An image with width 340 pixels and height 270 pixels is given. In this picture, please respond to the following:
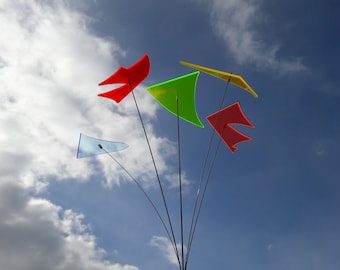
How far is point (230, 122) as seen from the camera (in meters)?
11.7

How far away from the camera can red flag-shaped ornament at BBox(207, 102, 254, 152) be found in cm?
1137

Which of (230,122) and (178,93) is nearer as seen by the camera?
(178,93)

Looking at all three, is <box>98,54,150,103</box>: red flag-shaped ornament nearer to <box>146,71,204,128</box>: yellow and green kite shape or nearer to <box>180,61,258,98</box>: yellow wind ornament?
<box>146,71,204,128</box>: yellow and green kite shape

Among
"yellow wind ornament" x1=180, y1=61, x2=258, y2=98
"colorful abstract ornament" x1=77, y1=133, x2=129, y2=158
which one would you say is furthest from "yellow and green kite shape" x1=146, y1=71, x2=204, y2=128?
"colorful abstract ornament" x1=77, y1=133, x2=129, y2=158

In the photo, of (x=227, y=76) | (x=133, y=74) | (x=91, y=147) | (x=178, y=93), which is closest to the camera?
(x=227, y=76)

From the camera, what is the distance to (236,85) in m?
9.59

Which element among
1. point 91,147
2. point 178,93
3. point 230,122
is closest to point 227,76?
point 178,93

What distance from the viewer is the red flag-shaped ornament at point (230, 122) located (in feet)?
37.3

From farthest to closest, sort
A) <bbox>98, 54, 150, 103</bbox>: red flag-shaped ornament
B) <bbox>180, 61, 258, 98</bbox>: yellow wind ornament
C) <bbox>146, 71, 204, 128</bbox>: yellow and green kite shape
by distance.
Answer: <bbox>146, 71, 204, 128</bbox>: yellow and green kite shape
<bbox>98, 54, 150, 103</bbox>: red flag-shaped ornament
<bbox>180, 61, 258, 98</bbox>: yellow wind ornament

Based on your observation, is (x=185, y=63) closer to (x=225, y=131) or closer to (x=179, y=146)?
(x=179, y=146)

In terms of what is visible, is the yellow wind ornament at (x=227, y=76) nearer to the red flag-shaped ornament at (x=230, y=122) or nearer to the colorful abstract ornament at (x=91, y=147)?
the red flag-shaped ornament at (x=230, y=122)

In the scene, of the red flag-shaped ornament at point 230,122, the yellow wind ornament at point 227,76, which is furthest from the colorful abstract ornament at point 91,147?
the yellow wind ornament at point 227,76

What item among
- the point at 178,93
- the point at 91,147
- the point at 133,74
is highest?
the point at 133,74

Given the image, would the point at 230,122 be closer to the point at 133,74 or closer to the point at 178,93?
the point at 178,93
